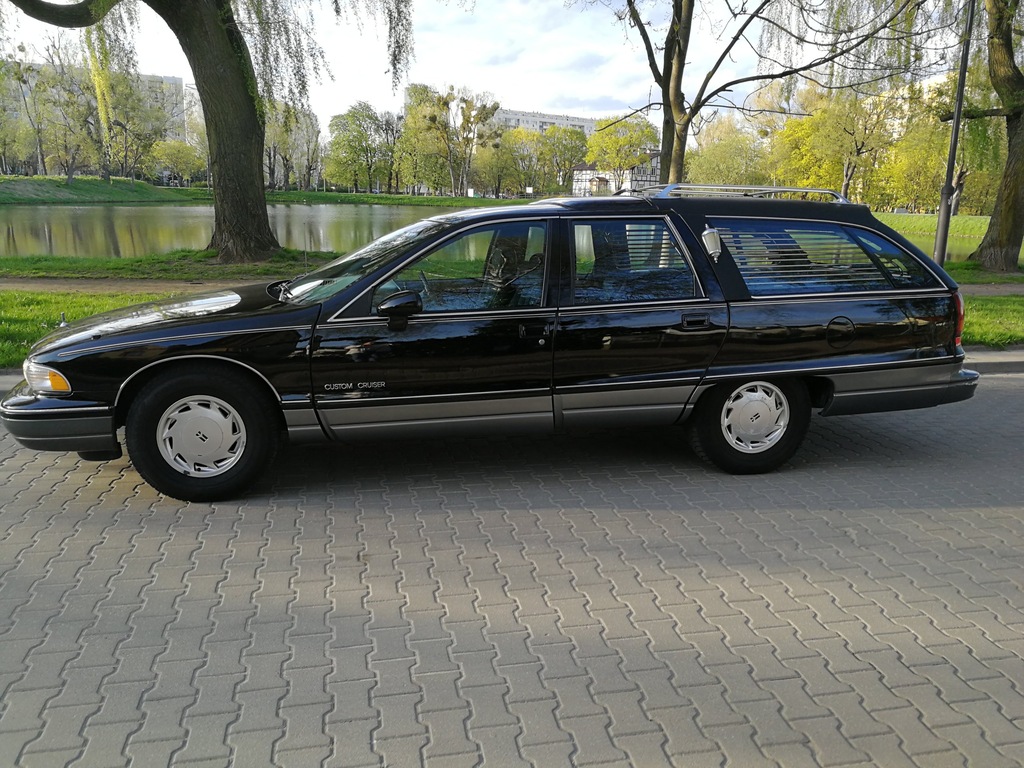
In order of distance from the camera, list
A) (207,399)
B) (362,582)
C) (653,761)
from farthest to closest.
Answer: (207,399) < (362,582) < (653,761)

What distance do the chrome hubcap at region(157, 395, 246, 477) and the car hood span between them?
51 centimetres

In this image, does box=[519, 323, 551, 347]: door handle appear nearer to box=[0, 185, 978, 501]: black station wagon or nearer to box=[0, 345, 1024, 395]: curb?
box=[0, 185, 978, 501]: black station wagon

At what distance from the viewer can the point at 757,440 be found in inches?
215

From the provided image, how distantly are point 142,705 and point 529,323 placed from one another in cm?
295

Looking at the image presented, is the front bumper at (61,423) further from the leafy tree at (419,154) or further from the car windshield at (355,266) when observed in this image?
the leafy tree at (419,154)

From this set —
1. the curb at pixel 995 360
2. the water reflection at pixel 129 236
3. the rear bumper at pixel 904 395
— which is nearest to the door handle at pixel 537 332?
the rear bumper at pixel 904 395

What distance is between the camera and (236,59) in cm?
1564

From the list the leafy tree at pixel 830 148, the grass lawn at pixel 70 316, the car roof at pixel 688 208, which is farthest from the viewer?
the leafy tree at pixel 830 148

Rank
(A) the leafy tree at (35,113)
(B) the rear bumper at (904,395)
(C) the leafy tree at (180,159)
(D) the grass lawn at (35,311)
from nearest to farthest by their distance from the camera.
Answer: (B) the rear bumper at (904,395), (D) the grass lawn at (35,311), (A) the leafy tree at (35,113), (C) the leafy tree at (180,159)

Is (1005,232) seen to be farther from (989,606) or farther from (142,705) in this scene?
(142,705)

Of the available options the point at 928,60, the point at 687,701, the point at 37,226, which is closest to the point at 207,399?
the point at 687,701

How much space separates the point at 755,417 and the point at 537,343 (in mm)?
1562

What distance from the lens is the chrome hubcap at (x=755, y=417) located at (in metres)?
5.37

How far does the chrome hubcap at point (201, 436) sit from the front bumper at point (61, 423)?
1.03 feet
